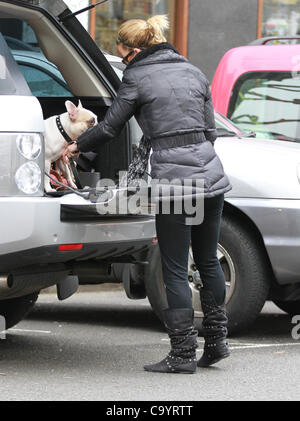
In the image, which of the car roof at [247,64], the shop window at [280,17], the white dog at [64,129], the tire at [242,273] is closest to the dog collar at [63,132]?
the white dog at [64,129]

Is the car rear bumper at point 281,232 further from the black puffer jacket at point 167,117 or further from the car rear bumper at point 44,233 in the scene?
the car rear bumper at point 44,233

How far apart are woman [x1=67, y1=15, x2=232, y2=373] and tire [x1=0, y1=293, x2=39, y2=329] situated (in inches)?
42.5

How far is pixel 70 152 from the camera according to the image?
5988 millimetres

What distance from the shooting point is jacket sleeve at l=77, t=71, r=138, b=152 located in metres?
5.58

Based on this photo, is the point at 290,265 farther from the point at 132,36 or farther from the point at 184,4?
the point at 184,4

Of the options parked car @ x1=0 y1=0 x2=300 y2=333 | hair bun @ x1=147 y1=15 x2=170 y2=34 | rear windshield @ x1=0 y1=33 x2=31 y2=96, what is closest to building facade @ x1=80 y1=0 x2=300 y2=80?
parked car @ x1=0 y1=0 x2=300 y2=333

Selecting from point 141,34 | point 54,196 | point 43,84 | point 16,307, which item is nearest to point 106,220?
point 54,196

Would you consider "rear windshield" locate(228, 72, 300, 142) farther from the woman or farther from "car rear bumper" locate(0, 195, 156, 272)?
"car rear bumper" locate(0, 195, 156, 272)

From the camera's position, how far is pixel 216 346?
19.4ft

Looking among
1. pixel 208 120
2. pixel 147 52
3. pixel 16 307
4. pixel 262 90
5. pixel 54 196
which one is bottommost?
pixel 16 307

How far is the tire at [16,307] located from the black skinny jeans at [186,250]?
1.19 metres

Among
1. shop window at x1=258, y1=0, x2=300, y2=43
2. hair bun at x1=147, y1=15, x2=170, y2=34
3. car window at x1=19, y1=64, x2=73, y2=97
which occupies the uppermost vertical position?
hair bun at x1=147, y1=15, x2=170, y2=34

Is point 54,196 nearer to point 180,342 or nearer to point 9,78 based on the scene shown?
point 9,78

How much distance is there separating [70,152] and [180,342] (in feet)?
4.01
